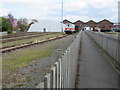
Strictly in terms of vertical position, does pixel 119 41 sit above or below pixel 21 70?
above

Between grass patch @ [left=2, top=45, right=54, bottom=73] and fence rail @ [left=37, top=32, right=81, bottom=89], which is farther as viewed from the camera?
grass patch @ [left=2, top=45, right=54, bottom=73]

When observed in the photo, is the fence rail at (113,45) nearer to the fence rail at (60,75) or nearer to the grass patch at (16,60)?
the grass patch at (16,60)

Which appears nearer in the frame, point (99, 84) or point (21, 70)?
point (99, 84)

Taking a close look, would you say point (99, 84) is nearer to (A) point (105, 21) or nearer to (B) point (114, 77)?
(B) point (114, 77)

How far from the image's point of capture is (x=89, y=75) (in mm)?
7512

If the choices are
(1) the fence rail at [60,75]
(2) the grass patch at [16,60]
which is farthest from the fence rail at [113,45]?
(1) the fence rail at [60,75]

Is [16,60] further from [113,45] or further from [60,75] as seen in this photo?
[60,75]

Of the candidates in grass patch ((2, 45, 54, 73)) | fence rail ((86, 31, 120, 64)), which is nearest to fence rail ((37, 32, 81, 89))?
grass patch ((2, 45, 54, 73))

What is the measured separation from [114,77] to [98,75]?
0.63 m

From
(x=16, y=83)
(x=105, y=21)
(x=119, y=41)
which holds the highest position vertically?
(x=105, y=21)

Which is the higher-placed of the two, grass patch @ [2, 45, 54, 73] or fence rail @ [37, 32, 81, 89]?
fence rail @ [37, 32, 81, 89]

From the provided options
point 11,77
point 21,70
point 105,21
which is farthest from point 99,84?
point 105,21

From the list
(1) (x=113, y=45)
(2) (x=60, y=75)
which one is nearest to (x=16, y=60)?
(1) (x=113, y=45)

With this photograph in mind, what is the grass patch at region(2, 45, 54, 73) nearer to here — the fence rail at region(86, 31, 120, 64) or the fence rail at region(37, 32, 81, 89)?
the fence rail at region(86, 31, 120, 64)
